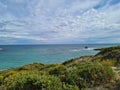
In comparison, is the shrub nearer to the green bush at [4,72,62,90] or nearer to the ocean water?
the green bush at [4,72,62,90]

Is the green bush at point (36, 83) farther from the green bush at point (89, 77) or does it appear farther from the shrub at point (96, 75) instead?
the shrub at point (96, 75)

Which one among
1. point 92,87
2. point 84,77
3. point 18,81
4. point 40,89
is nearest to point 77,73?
point 84,77

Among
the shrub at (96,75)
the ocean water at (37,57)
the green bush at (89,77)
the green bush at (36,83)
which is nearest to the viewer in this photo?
the green bush at (36,83)

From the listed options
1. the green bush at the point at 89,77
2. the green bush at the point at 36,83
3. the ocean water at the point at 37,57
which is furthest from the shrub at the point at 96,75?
the ocean water at the point at 37,57

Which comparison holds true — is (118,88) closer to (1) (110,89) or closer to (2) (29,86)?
→ (1) (110,89)

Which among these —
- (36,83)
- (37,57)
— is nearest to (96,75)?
(36,83)

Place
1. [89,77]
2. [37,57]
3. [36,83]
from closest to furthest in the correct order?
[36,83], [89,77], [37,57]

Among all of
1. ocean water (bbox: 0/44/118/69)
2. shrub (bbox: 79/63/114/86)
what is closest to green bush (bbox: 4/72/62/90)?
shrub (bbox: 79/63/114/86)

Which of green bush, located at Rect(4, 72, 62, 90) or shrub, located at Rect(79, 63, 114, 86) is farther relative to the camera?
shrub, located at Rect(79, 63, 114, 86)

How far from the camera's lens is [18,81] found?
674cm

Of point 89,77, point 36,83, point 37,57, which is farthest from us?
point 37,57

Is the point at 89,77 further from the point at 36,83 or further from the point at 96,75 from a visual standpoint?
the point at 36,83

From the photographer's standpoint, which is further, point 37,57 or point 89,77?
point 37,57

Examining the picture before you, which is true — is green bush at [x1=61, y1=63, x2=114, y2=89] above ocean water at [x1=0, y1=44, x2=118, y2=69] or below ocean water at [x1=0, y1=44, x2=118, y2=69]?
above
